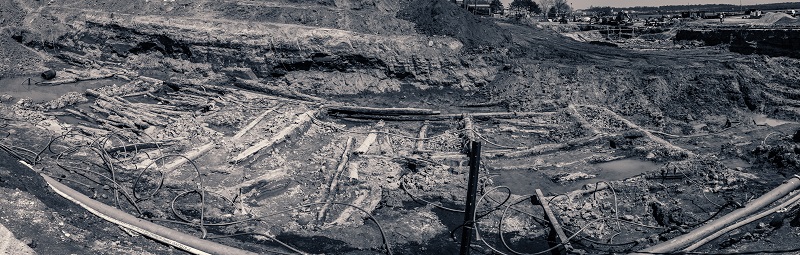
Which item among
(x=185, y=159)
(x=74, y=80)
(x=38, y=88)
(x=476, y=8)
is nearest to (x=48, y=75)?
(x=38, y=88)

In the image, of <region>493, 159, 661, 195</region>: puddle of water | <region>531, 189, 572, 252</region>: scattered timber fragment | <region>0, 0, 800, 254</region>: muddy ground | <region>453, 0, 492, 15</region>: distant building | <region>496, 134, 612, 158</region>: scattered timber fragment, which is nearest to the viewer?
<region>531, 189, 572, 252</region>: scattered timber fragment

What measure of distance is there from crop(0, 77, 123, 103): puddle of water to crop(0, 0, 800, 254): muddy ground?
0.09 meters

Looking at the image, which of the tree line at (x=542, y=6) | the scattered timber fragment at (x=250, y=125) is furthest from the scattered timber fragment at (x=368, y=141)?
the tree line at (x=542, y=6)

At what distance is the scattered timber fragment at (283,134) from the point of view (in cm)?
907

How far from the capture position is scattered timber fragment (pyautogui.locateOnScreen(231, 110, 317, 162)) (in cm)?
907

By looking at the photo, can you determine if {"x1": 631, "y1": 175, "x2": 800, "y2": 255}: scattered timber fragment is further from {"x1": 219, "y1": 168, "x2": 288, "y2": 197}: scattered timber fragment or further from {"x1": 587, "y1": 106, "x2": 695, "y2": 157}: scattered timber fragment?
{"x1": 219, "y1": 168, "x2": 288, "y2": 197}: scattered timber fragment

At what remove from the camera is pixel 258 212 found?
25.0ft

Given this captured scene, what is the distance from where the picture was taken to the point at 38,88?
13.7 metres

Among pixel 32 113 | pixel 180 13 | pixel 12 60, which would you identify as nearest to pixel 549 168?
pixel 32 113

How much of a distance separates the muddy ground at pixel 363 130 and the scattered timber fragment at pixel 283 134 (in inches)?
2.5

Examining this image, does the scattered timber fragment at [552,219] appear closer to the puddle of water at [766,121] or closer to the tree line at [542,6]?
the puddle of water at [766,121]

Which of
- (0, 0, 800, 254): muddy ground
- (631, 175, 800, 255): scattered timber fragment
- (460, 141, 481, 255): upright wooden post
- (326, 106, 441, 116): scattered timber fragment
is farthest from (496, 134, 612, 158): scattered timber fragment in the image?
(460, 141, 481, 255): upright wooden post

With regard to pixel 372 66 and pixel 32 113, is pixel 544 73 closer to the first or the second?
pixel 372 66

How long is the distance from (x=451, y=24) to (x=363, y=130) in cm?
560
